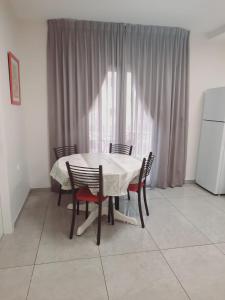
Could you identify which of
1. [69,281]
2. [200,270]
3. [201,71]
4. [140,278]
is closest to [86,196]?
[69,281]

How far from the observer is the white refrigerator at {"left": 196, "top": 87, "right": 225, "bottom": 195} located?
3.35 meters

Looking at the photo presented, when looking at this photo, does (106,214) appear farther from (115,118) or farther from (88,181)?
(115,118)

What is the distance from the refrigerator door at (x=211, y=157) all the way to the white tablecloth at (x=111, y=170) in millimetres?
1600

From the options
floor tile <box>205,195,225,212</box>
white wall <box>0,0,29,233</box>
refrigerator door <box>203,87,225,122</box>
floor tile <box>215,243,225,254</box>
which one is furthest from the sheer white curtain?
floor tile <box>215,243,225,254</box>

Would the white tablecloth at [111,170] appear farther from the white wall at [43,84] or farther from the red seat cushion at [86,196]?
the white wall at [43,84]

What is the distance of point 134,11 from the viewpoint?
2820mm

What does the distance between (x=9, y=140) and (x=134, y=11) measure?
2361mm

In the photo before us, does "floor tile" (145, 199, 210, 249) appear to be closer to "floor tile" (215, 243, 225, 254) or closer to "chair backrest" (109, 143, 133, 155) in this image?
"floor tile" (215, 243, 225, 254)

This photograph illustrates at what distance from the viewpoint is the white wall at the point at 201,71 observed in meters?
3.63

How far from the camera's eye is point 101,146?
11.6 feet

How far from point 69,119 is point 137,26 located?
1.80 metres

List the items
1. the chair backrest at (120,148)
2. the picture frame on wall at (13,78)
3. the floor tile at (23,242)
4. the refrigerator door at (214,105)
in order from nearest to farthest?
1. the floor tile at (23,242)
2. the picture frame on wall at (13,78)
3. the refrigerator door at (214,105)
4. the chair backrest at (120,148)

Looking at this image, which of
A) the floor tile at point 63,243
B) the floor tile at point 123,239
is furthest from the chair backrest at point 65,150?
the floor tile at point 123,239

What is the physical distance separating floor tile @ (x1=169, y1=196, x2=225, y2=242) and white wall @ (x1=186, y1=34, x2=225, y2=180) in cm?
114
